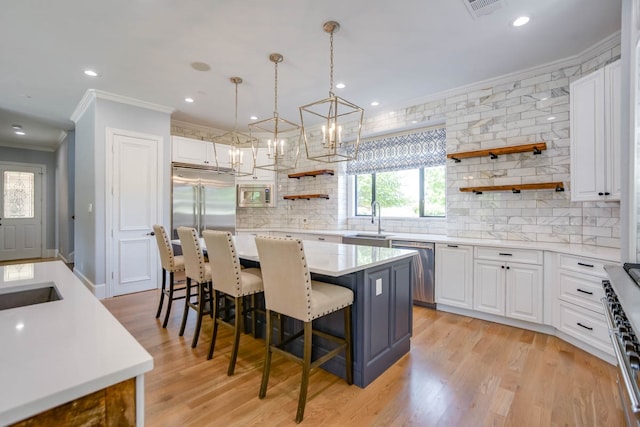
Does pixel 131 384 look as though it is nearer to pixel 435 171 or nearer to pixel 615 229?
pixel 615 229

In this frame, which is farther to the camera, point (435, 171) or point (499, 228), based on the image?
point (435, 171)

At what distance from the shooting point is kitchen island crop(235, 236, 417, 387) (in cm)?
212

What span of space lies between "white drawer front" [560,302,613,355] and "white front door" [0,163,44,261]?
33.8 ft

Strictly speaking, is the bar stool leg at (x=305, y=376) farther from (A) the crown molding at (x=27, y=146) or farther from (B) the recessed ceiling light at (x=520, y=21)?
(A) the crown molding at (x=27, y=146)

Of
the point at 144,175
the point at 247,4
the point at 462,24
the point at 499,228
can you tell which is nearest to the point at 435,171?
the point at 499,228

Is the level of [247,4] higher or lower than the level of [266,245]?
higher

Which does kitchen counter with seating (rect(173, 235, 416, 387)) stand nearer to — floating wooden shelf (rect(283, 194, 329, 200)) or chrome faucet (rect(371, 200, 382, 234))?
chrome faucet (rect(371, 200, 382, 234))

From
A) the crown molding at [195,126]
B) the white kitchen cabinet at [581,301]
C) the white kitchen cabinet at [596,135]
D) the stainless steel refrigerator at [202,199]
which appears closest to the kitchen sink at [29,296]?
the stainless steel refrigerator at [202,199]

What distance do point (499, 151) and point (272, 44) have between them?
271 cm

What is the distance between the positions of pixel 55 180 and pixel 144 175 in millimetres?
5152

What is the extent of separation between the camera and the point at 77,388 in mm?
605

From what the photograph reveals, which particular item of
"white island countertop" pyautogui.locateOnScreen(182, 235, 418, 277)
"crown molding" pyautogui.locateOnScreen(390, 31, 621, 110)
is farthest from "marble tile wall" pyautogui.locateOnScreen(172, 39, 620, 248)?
"white island countertop" pyautogui.locateOnScreen(182, 235, 418, 277)

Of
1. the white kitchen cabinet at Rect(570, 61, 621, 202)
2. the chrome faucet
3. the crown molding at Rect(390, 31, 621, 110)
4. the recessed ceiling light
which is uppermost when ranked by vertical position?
Answer: the recessed ceiling light

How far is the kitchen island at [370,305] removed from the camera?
212cm
